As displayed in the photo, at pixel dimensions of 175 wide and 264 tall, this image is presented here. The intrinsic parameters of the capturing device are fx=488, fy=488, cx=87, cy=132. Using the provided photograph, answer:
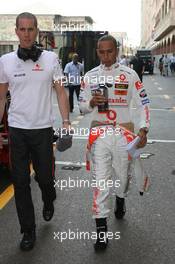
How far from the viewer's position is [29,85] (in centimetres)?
399

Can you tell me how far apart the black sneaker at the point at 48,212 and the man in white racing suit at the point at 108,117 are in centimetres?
56

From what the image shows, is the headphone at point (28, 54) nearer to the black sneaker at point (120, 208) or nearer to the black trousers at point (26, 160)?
the black trousers at point (26, 160)

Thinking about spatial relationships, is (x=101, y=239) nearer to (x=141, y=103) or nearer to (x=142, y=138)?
(x=142, y=138)

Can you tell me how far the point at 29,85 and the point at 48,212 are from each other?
131 centimetres

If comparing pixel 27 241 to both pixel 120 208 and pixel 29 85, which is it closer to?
pixel 120 208

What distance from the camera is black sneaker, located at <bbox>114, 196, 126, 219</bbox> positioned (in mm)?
4820

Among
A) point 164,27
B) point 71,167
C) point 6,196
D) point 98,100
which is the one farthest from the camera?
point 164,27

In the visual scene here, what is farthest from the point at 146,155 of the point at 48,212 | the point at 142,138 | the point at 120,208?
the point at 142,138

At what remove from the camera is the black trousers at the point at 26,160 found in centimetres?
410

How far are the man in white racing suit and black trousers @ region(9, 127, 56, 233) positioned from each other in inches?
16.2

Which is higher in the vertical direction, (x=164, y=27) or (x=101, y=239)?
(x=164, y=27)

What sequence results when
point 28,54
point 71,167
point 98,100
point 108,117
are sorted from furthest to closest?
point 71,167
point 108,117
point 98,100
point 28,54

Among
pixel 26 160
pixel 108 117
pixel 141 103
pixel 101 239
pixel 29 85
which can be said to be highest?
pixel 29 85

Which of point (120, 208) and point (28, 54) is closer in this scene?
point (28, 54)
